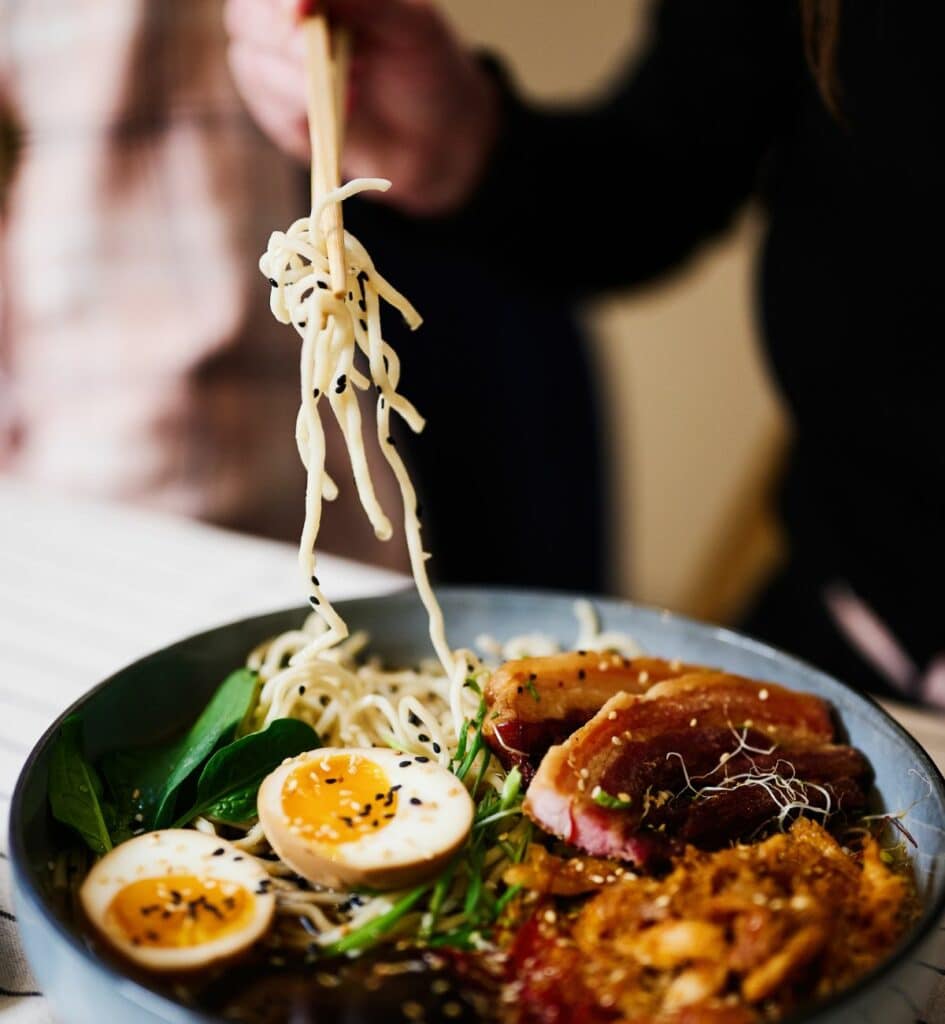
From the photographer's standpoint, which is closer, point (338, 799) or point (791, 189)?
point (338, 799)

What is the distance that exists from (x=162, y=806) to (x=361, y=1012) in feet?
1.14

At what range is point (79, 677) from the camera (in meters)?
1.52

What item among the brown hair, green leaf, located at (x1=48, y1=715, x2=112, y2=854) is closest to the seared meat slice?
green leaf, located at (x1=48, y1=715, x2=112, y2=854)

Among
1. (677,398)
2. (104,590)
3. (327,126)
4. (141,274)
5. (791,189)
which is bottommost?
(677,398)

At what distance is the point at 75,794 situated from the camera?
1037 millimetres

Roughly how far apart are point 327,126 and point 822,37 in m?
1.02

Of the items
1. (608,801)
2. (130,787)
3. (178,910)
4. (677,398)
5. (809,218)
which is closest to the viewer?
(178,910)

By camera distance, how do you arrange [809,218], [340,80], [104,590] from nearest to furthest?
[340,80]
[104,590]
[809,218]

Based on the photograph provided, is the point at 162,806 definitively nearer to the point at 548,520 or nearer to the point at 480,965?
the point at 480,965

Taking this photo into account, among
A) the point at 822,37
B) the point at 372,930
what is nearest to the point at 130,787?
the point at 372,930

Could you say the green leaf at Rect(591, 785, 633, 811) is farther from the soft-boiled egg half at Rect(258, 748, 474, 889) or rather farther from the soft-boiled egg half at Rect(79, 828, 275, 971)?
the soft-boiled egg half at Rect(79, 828, 275, 971)

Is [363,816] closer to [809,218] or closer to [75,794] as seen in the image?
[75,794]

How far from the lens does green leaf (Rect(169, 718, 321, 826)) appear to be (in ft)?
3.56

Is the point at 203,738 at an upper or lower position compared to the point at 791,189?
lower
